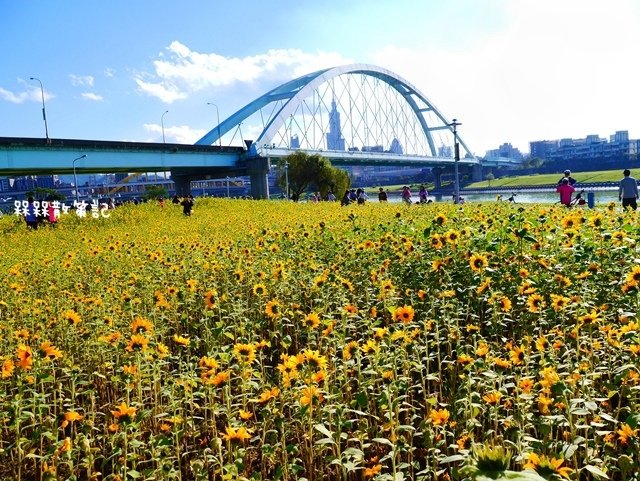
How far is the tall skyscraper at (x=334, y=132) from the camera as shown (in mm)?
64562

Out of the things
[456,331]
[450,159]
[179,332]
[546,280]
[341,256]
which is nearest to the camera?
[456,331]

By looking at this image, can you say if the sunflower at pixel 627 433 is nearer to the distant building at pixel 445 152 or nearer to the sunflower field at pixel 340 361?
the sunflower field at pixel 340 361

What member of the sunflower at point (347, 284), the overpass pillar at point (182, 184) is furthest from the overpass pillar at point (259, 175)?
the sunflower at point (347, 284)

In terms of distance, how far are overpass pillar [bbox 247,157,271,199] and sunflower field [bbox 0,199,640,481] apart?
4098 centimetres

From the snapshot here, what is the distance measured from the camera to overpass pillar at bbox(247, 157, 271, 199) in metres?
48.1

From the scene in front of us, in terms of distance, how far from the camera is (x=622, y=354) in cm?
260

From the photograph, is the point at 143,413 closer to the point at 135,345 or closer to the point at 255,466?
the point at 135,345

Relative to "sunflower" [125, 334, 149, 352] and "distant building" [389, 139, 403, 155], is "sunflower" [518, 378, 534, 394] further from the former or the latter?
"distant building" [389, 139, 403, 155]

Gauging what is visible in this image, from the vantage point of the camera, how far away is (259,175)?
48344 mm

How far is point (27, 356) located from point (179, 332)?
7.26ft

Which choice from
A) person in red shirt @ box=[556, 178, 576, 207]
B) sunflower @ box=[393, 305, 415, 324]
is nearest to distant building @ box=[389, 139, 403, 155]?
person in red shirt @ box=[556, 178, 576, 207]

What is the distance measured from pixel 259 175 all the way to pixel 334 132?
67.4 feet

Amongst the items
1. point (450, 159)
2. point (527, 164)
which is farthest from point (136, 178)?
point (527, 164)

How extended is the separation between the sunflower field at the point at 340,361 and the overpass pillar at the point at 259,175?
4098 centimetres
